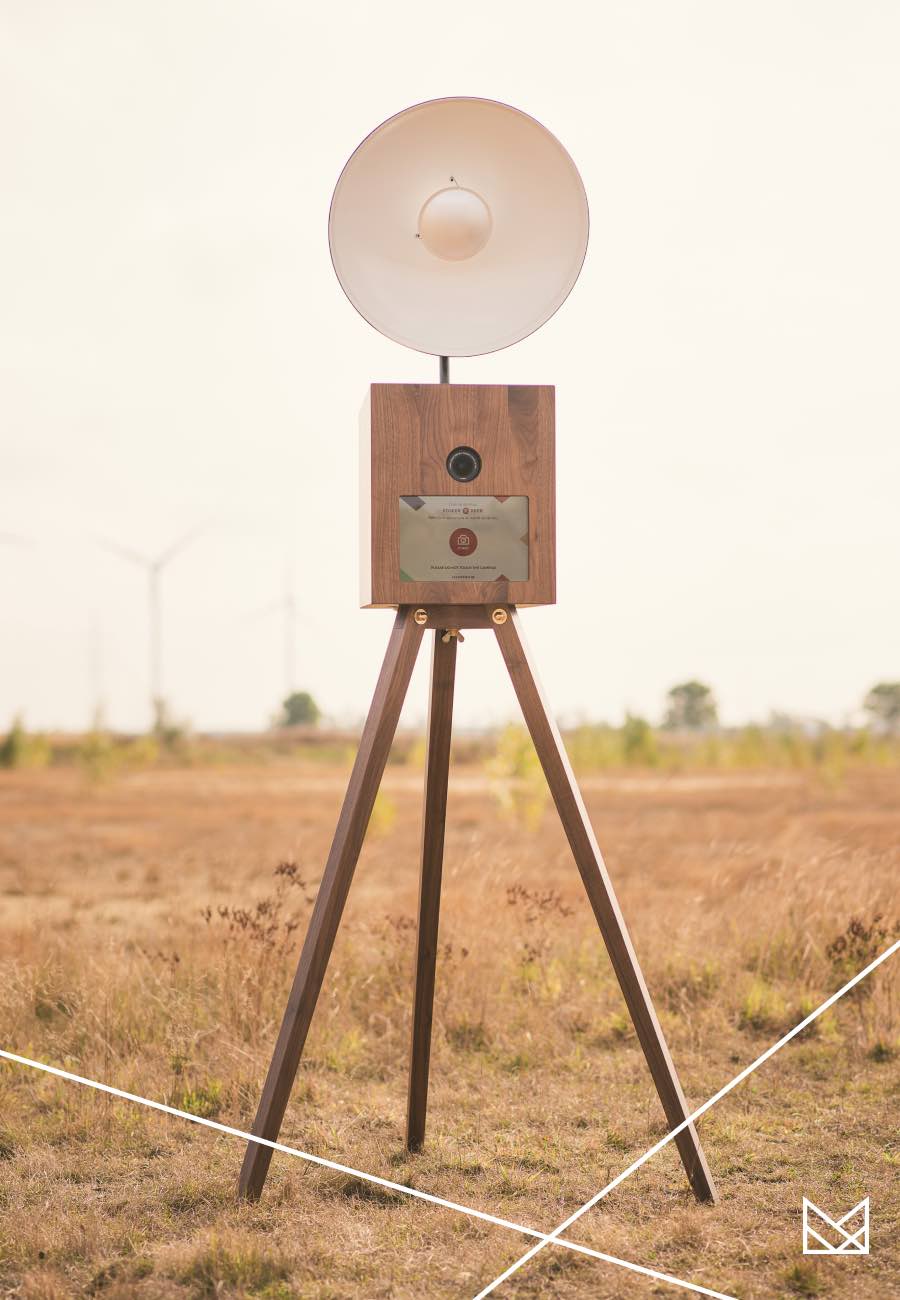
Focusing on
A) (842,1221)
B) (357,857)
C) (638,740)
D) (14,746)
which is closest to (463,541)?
(357,857)

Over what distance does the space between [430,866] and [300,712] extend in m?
11.5

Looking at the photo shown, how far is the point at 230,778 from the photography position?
13.1m

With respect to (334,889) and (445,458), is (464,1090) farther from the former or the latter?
(445,458)

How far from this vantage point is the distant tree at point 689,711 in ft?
44.7

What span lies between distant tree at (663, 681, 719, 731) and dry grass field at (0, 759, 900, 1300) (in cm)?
758

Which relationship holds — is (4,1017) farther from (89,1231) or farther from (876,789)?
(876,789)

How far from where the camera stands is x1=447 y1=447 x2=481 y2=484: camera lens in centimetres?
250

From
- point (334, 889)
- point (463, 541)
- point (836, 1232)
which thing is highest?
point (463, 541)

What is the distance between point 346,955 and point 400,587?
2.10 meters

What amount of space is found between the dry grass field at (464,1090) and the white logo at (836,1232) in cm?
4

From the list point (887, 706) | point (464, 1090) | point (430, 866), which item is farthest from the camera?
point (887, 706)

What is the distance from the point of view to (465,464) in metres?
2.50

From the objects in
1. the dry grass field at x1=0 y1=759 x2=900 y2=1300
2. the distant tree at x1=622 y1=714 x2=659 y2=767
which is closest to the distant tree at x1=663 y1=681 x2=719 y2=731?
the distant tree at x1=622 y1=714 x2=659 y2=767

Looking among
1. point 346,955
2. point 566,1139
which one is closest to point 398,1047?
point 346,955
